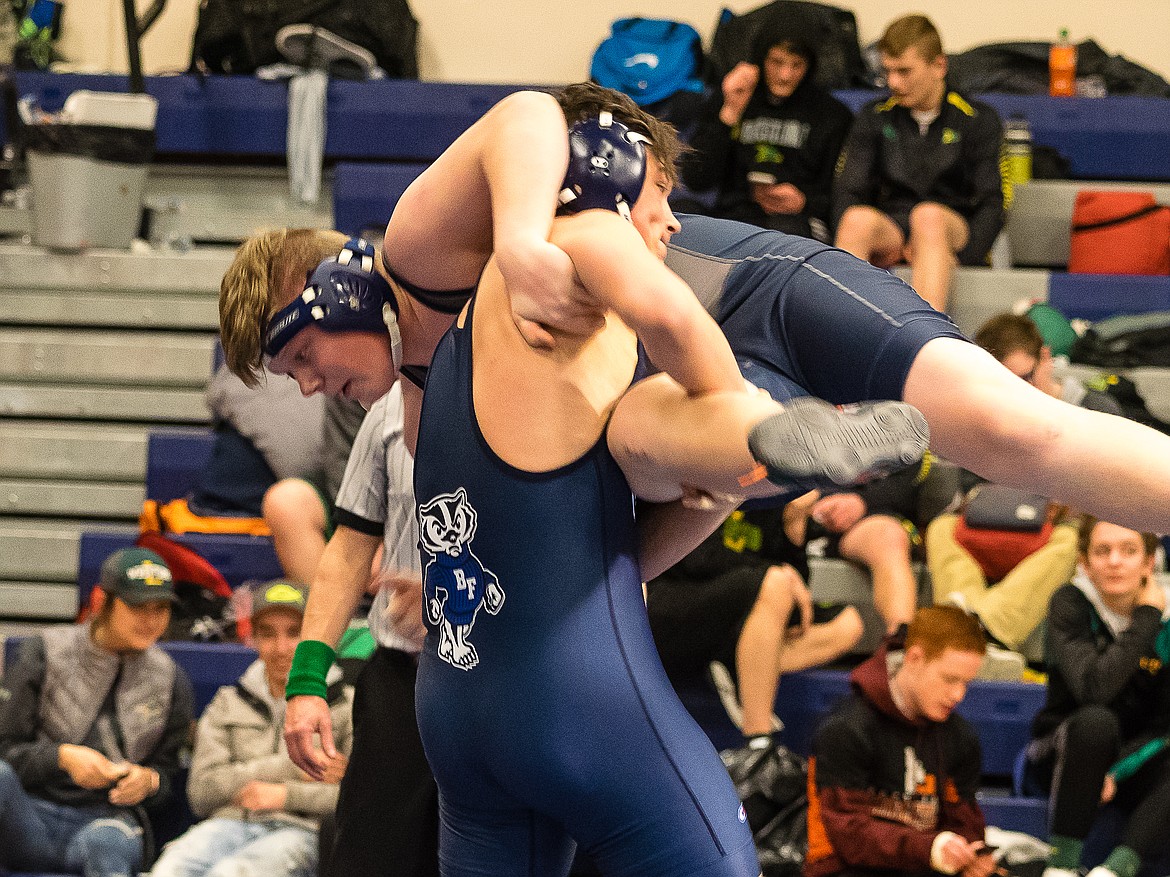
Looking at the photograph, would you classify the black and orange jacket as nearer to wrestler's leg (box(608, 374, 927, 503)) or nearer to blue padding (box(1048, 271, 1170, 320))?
wrestler's leg (box(608, 374, 927, 503))

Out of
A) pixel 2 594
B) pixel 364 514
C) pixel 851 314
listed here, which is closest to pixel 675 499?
pixel 851 314

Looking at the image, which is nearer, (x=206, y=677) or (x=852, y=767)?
(x=852, y=767)

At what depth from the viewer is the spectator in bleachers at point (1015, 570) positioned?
5.19 m

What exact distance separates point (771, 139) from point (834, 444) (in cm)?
486

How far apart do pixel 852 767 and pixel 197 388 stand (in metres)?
3.95

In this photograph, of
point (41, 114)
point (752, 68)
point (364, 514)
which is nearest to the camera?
point (364, 514)

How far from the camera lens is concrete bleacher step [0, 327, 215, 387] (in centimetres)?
712

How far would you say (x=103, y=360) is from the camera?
714 centimetres

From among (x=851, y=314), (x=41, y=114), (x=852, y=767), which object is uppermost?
(x=851, y=314)

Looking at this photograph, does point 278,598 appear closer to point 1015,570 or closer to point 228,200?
point 1015,570

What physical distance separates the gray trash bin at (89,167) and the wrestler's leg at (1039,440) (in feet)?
18.7

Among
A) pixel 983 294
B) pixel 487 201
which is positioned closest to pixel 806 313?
pixel 487 201

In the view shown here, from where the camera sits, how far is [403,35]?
7.96 metres

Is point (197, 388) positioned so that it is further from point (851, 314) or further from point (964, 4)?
point (851, 314)
